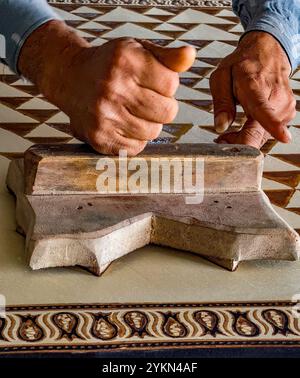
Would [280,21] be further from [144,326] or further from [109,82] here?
[144,326]

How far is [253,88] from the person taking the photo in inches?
61.5

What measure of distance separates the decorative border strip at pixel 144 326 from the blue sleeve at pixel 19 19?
18.0 inches

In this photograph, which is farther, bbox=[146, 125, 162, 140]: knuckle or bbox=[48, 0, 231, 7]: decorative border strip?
bbox=[48, 0, 231, 7]: decorative border strip

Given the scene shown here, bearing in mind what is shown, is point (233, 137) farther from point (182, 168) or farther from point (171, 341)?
point (171, 341)

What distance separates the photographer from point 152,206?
53.5 inches

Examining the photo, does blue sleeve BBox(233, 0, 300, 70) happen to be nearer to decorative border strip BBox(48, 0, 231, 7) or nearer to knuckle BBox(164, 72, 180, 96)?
knuckle BBox(164, 72, 180, 96)

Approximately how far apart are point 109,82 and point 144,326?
0.35 meters

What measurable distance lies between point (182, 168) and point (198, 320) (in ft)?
0.99

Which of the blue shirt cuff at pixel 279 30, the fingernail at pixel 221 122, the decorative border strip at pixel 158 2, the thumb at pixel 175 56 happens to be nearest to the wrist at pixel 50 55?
the thumb at pixel 175 56

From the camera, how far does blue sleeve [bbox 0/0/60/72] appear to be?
141 centimetres

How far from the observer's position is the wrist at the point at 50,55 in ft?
4.41

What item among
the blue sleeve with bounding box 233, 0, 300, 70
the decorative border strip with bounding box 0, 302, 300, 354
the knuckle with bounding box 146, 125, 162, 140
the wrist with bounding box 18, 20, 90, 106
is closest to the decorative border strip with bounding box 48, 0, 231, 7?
the blue sleeve with bounding box 233, 0, 300, 70

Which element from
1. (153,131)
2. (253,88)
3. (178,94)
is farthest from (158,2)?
(153,131)

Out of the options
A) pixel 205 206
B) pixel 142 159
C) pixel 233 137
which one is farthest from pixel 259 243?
pixel 233 137
